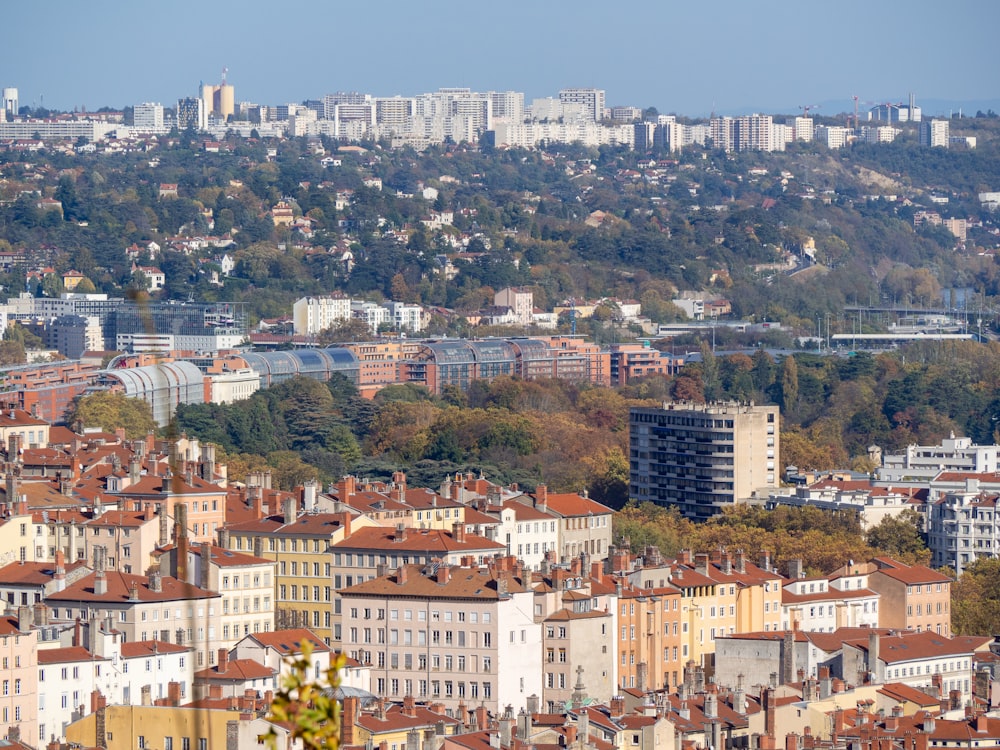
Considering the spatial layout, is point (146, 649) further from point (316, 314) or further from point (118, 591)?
point (316, 314)

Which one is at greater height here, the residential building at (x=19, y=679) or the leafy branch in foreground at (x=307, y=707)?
the leafy branch in foreground at (x=307, y=707)

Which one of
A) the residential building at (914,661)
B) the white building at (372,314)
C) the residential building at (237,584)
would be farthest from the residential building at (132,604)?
the white building at (372,314)

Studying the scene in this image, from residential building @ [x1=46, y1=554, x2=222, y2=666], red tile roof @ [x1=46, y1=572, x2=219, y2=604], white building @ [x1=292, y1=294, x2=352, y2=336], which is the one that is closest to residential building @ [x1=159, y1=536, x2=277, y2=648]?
red tile roof @ [x1=46, y1=572, x2=219, y2=604]

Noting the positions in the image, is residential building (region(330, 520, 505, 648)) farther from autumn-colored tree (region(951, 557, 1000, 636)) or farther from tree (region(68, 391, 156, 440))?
tree (region(68, 391, 156, 440))

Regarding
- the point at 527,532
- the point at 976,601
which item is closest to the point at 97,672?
the point at 527,532

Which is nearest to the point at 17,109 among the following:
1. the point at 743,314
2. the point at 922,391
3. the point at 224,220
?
the point at 224,220

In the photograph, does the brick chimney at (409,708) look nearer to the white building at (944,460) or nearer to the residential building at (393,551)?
the residential building at (393,551)
